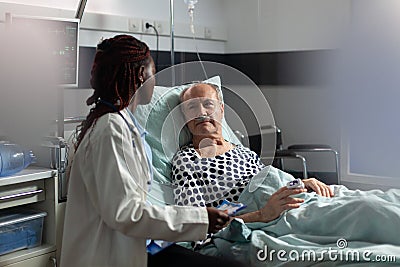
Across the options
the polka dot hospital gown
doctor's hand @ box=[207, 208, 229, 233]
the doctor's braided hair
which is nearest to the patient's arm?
the polka dot hospital gown

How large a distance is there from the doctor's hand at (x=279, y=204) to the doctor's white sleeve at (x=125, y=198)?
35 centimetres

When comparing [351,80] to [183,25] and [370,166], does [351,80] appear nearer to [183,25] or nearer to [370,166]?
[370,166]

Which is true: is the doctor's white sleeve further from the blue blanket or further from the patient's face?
the patient's face

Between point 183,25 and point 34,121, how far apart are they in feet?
2.83

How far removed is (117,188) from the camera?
1.17 meters

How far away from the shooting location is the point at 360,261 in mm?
1266

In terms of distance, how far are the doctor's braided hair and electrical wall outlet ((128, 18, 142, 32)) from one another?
3.68ft

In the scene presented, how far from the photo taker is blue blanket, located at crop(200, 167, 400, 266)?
1.30 meters

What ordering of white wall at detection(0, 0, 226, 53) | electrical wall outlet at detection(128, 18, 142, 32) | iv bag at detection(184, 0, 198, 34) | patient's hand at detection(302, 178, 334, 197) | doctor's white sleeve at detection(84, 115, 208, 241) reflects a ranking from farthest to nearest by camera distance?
electrical wall outlet at detection(128, 18, 142, 32) → iv bag at detection(184, 0, 198, 34) → white wall at detection(0, 0, 226, 53) → patient's hand at detection(302, 178, 334, 197) → doctor's white sleeve at detection(84, 115, 208, 241)

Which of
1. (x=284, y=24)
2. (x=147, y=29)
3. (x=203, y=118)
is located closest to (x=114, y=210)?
(x=203, y=118)

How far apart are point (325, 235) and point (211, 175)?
0.49 meters

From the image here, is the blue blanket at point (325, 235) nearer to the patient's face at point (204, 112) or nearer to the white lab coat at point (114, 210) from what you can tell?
the white lab coat at point (114, 210)

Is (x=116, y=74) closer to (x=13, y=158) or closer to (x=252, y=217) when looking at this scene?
(x=252, y=217)

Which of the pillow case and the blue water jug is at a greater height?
the pillow case
